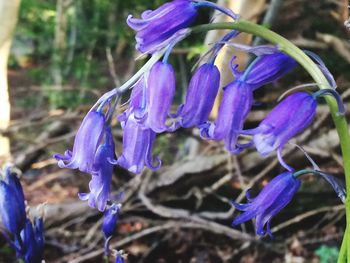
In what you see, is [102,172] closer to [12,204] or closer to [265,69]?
[12,204]

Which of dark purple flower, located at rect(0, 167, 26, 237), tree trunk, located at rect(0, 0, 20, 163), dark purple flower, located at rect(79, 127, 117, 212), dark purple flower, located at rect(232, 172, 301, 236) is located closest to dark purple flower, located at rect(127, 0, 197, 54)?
dark purple flower, located at rect(79, 127, 117, 212)

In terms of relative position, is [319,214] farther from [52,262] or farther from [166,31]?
[166,31]

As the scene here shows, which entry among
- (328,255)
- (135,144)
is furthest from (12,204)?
(328,255)

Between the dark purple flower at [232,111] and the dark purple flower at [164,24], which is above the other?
the dark purple flower at [164,24]

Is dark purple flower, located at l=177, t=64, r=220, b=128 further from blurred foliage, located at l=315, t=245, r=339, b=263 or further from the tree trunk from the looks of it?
the tree trunk

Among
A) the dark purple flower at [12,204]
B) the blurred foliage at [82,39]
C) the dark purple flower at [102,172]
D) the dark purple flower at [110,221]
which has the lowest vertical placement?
the blurred foliage at [82,39]

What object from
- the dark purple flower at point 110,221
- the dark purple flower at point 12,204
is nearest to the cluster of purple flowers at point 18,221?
the dark purple flower at point 12,204

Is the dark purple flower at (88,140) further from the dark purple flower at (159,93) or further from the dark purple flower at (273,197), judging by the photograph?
the dark purple flower at (273,197)
